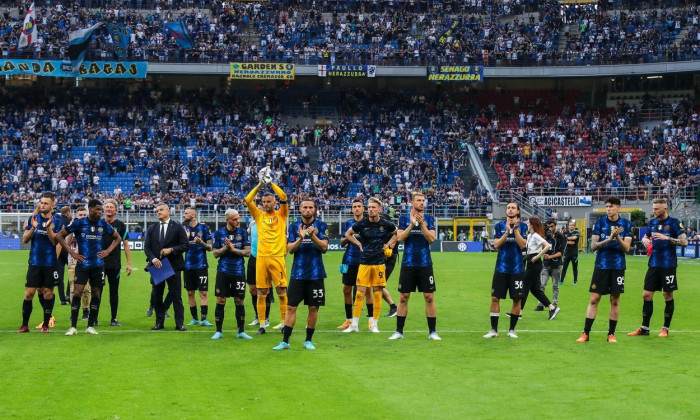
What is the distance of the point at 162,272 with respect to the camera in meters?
16.6

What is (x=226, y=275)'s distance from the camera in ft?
52.9

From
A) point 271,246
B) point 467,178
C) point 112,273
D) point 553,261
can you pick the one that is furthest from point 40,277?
point 467,178

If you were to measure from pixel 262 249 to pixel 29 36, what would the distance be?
5194 centimetres

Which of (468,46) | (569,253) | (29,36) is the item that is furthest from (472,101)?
(569,253)

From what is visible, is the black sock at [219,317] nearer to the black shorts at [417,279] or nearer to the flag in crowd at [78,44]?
the black shorts at [417,279]

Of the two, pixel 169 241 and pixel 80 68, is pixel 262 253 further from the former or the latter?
pixel 80 68

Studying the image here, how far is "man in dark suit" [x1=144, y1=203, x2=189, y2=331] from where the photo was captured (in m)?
16.6

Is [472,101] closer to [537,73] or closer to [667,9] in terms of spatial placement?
[537,73]

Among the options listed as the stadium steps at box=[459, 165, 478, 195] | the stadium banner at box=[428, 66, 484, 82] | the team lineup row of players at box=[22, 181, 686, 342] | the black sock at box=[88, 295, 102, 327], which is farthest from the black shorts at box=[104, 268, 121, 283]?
the stadium banner at box=[428, 66, 484, 82]

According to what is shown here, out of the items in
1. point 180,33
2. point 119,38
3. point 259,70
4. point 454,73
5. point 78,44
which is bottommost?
point 259,70

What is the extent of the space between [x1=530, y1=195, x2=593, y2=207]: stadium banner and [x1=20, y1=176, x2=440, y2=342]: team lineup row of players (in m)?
41.1

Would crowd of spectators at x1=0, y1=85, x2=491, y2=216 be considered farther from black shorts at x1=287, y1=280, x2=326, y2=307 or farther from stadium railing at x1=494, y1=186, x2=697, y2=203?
black shorts at x1=287, y1=280, x2=326, y2=307

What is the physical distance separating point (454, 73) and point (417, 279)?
51.7 metres

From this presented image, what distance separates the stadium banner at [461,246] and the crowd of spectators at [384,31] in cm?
1719
